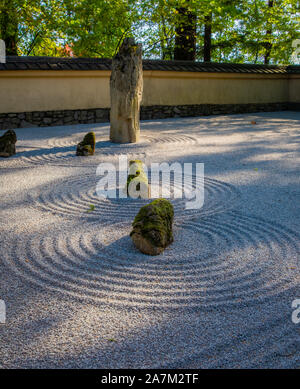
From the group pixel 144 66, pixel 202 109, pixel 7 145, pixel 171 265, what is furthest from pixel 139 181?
pixel 202 109

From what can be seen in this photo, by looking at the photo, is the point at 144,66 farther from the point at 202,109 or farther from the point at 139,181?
the point at 139,181

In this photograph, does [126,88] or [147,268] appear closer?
[147,268]

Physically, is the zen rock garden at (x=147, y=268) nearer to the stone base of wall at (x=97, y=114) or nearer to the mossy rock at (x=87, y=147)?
the mossy rock at (x=87, y=147)

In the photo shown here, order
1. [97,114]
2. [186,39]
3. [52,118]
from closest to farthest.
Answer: [52,118] → [97,114] → [186,39]

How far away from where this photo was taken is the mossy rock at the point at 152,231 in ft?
10.7

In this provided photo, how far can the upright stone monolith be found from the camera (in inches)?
313

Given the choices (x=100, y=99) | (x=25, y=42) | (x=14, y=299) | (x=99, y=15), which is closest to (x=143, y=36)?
(x=99, y=15)

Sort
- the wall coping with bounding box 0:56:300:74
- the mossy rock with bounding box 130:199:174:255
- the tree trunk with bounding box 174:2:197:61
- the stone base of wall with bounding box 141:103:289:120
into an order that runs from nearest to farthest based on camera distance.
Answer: the mossy rock with bounding box 130:199:174:255, the wall coping with bounding box 0:56:300:74, the stone base of wall with bounding box 141:103:289:120, the tree trunk with bounding box 174:2:197:61

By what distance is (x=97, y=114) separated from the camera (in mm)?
11852

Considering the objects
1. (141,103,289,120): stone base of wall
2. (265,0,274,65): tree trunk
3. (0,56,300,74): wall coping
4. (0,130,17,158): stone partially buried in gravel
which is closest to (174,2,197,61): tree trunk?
(0,56,300,74): wall coping

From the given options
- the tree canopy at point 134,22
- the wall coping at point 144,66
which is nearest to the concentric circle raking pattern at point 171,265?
the wall coping at point 144,66

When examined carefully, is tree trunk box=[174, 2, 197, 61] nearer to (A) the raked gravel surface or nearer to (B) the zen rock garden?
(B) the zen rock garden

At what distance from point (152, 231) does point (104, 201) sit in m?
1.51
